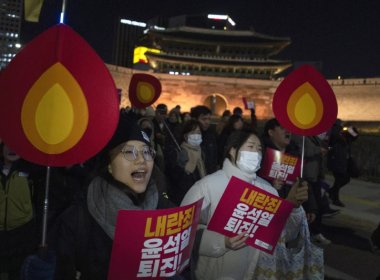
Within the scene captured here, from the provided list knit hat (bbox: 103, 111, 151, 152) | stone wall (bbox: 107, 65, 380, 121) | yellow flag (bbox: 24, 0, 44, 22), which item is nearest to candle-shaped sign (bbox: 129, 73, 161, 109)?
yellow flag (bbox: 24, 0, 44, 22)

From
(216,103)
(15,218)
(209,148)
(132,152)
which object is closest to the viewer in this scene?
(132,152)

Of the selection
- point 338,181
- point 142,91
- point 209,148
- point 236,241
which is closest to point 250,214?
point 236,241

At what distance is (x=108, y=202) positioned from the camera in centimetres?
152

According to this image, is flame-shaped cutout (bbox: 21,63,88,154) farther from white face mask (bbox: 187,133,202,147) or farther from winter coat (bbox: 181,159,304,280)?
white face mask (bbox: 187,133,202,147)

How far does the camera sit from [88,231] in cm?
150

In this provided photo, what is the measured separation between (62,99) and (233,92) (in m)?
42.1

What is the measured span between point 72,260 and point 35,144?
47 centimetres

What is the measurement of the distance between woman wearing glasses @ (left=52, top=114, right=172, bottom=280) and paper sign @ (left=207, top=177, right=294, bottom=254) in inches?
16.9

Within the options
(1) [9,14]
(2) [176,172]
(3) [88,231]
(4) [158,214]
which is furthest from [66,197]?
(1) [9,14]

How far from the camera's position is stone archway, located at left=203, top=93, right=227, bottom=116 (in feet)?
142

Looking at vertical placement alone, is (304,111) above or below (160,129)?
above

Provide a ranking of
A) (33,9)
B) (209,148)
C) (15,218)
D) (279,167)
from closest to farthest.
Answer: (15,218) < (33,9) < (279,167) < (209,148)

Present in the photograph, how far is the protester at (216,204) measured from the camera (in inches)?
80.4

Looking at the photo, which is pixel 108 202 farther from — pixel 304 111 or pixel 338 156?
pixel 338 156
